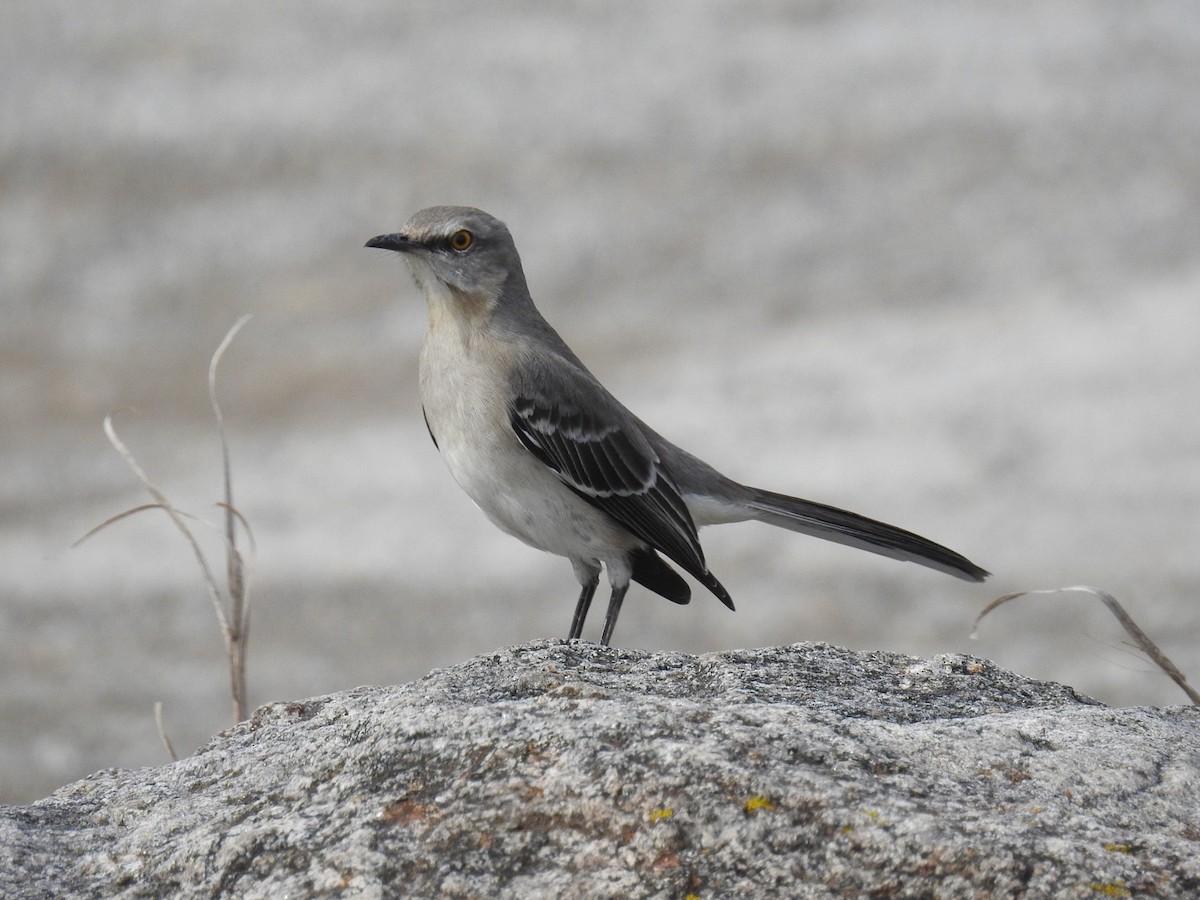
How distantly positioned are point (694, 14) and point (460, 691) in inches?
687

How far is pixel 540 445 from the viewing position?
18.0 ft

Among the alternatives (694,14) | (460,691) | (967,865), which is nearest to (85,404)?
(694,14)

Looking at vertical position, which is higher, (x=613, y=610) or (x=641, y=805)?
(x=613, y=610)

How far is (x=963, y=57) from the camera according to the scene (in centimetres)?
1847

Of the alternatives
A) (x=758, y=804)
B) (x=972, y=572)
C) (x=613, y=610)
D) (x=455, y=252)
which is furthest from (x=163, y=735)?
(x=972, y=572)

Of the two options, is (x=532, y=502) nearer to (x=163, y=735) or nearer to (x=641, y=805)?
(x=163, y=735)

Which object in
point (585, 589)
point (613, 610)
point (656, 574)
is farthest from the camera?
point (656, 574)

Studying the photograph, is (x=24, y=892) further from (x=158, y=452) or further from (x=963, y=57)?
(x=963, y=57)

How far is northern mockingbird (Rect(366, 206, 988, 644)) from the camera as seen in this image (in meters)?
5.48

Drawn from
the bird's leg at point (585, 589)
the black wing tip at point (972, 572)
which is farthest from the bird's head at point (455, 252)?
the black wing tip at point (972, 572)

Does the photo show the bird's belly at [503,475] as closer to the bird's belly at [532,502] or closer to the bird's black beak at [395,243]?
the bird's belly at [532,502]

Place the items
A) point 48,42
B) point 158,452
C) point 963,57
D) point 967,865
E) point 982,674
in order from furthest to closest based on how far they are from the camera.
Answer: point 48,42 → point 963,57 → point 158,452 → point 982,674 → point 967,865

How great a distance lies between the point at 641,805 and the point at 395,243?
11.0 feet

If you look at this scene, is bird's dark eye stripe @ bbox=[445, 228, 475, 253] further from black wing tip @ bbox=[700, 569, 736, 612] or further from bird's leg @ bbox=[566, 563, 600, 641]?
black wing tip @ bbox=[700, 569, 736, 612]
